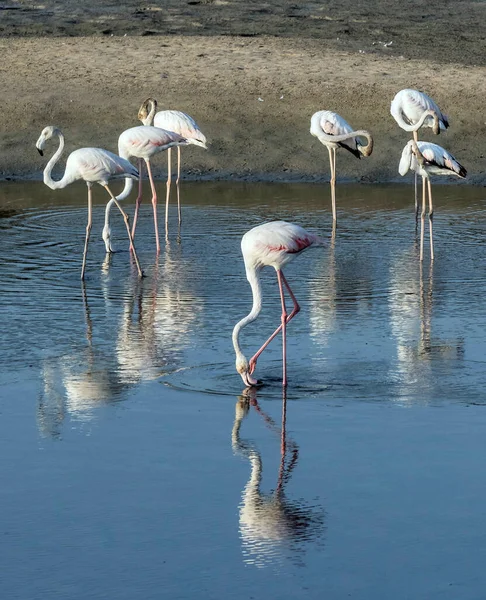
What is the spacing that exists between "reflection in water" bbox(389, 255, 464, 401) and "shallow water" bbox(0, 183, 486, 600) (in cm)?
2

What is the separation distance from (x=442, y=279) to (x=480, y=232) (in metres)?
2.45

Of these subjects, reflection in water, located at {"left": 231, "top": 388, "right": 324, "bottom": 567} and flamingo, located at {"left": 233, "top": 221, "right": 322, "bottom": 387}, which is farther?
flamingo, located at {"left": 233, "top": 221, "right": 322, "bottom": 387}

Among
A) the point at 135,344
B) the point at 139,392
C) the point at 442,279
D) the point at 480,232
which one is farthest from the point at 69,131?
the point at 139,392

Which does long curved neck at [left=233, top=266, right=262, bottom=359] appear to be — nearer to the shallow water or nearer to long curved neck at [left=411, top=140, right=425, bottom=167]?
the shallow water

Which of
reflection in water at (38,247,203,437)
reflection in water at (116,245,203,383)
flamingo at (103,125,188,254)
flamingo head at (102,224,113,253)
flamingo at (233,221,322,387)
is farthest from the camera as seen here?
flamingo at (103,125,188,254)

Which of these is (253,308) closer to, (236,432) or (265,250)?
(265,250)

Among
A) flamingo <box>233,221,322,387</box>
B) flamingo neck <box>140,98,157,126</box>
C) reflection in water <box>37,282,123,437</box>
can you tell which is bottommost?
reflection in water <box>37,282,123,437</box>

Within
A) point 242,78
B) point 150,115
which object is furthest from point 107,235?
point 242,78

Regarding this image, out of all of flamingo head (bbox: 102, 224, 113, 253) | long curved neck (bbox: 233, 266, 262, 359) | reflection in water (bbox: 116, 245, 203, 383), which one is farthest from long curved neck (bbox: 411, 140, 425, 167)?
long curved neck (bbox: 233, 266, 262, 359)

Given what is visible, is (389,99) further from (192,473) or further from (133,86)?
(192,473)

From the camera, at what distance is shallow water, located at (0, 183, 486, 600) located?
4.72 metres

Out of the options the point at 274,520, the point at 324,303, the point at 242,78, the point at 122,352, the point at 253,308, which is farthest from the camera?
the point at 242,78

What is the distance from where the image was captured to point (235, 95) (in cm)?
1891

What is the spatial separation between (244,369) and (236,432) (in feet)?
2.33
